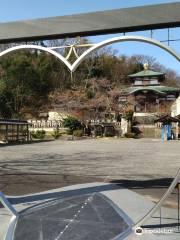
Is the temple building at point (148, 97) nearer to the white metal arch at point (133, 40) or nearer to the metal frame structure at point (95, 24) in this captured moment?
the metal frame structure at point (95, 24)

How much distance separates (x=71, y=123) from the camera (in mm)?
37219

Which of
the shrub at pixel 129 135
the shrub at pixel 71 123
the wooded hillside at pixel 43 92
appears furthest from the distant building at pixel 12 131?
the shrub at pixel 129 135

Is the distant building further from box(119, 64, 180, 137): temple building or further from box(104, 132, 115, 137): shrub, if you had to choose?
box(119, 64, 180, 137): temple building

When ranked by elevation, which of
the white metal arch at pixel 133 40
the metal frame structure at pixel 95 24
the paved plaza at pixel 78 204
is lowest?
the paved plaza at pixel 78 204

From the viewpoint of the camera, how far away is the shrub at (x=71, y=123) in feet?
122

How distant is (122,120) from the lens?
32.5 meters

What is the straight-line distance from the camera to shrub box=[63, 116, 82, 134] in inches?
1463

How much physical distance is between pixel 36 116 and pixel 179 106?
2036 centimetres

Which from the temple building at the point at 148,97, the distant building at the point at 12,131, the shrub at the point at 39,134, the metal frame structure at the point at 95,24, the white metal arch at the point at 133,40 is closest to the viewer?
the white metal arch at the point at 133,40

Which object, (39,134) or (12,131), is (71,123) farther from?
(12,131)

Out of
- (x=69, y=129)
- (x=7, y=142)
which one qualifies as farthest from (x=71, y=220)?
(x=69, y=129)

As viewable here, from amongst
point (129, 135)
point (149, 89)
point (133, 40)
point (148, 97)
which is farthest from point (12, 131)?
point (133, 40)

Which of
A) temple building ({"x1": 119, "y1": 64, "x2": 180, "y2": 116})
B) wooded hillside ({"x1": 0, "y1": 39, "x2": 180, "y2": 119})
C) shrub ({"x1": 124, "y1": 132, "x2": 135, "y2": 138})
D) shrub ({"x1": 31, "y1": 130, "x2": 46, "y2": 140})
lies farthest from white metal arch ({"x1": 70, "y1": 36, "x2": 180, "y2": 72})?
shrub ({"x1": 31, "y1": 130, "x2": 46, "y2": 140})

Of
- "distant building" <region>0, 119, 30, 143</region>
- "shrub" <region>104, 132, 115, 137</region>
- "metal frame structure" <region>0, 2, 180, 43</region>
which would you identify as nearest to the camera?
"metal frame structure" <region>0, 2, 180, 43</region>
